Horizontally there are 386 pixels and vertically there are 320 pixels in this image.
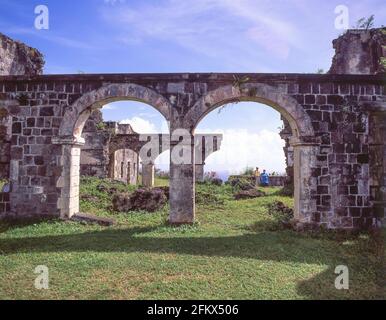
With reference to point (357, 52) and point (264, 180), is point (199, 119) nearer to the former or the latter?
point (357, 52)

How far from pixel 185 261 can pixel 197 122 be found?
364 cm

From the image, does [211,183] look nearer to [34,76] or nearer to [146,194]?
[146,194]

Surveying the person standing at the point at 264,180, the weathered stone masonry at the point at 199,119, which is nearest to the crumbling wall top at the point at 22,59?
the weathered stone masonry at the point at 199,119

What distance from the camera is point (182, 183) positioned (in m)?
7.73

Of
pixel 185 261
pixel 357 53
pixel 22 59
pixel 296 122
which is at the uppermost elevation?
pixel 22 59

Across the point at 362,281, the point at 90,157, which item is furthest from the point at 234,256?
the point at 90,157

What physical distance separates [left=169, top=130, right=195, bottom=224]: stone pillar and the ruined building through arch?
0.08 ft

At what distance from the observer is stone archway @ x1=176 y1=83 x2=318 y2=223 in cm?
749

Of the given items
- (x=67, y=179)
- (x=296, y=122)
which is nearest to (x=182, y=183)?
(x=67, y=179)

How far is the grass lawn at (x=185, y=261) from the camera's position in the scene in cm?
426

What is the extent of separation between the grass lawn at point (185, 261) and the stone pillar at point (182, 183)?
0.36 m

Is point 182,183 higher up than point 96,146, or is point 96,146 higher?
point 96,146

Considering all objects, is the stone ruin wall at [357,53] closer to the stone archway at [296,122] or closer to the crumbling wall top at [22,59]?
the stone archway at [296,122]

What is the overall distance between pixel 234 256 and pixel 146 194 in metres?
4.76
